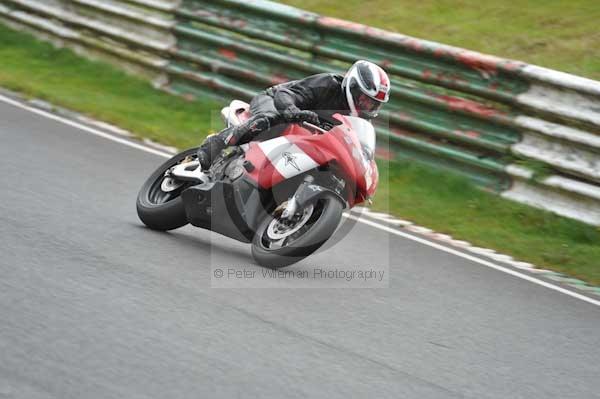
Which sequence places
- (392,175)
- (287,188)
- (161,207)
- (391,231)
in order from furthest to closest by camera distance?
(392,175) < (391,231) < (161,207) < (287,188)

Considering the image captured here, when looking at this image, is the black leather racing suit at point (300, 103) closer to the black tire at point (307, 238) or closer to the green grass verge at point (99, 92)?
the black tire at point (307, 238)

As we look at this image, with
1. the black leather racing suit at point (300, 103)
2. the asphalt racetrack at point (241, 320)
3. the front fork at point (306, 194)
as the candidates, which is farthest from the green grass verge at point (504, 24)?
the front fork at point (306, 194)

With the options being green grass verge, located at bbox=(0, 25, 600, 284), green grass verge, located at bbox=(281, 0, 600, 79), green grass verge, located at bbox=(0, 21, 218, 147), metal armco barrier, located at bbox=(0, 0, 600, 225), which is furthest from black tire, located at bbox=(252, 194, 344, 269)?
green grass verge, located at bbox=(281, 0, 600, 79)

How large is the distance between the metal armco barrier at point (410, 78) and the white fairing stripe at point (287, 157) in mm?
3293

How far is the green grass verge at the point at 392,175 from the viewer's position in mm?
8484

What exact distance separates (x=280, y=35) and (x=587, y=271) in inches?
185

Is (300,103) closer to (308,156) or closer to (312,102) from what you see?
(312,102)

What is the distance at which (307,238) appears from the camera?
6227mm

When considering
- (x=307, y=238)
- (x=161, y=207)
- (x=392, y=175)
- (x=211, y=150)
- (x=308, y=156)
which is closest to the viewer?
(x=307, y=238)

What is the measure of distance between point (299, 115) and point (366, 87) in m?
0.48

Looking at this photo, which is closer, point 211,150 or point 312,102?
point 312,102

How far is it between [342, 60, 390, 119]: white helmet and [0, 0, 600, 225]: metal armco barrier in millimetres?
2997

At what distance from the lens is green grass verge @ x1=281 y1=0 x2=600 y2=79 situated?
11.4 m

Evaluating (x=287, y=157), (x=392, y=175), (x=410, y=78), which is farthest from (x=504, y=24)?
(x=287, y=157)
